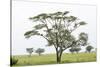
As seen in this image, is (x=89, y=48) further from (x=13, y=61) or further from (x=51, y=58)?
(x=13, y=61)

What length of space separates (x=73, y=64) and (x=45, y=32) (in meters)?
0.56

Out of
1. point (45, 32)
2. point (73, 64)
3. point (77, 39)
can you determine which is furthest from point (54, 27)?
point (73, 64)

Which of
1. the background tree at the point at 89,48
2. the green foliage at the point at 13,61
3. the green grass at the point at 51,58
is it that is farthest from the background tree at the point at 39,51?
the background tree at the point at 89,48

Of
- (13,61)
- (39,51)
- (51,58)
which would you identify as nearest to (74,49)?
(51,58)

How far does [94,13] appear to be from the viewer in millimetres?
2748

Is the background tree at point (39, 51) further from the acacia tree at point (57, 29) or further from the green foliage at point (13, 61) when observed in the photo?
the green foliage at point (13, 61)

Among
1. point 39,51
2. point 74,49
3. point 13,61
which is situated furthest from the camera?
point 74,49

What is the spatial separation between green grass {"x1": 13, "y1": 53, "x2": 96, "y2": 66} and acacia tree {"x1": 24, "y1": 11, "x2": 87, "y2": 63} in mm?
81

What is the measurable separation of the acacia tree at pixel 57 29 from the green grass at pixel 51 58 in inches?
3.2

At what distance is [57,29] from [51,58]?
0.37 metres

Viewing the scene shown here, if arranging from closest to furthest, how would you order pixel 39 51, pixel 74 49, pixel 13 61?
pixel 13 61
pixel 39 51
pixel 74 49

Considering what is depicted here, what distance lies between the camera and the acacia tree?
98.4 inches

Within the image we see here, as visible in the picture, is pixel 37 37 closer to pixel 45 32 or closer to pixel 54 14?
pixel 45 32

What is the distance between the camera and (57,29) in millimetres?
2566
